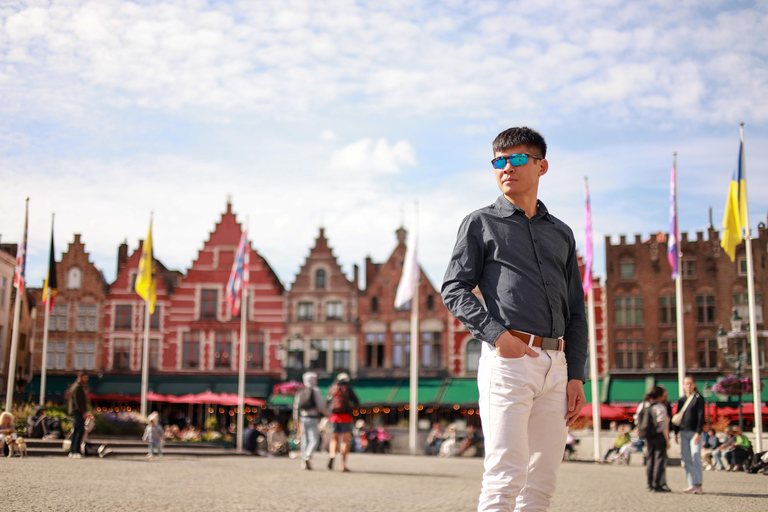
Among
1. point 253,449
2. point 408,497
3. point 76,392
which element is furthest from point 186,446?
point 408,497

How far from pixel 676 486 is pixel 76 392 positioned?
965 centimetres

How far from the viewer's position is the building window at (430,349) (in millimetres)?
44562

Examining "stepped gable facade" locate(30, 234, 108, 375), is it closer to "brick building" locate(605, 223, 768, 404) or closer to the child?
"brick building" locate(605, 223, 768, 404)

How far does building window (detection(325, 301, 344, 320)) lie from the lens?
152 feet

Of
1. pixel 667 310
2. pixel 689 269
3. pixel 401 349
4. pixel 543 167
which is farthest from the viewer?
pixel 401 349

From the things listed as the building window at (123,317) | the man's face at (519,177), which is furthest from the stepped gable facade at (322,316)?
the man's face at (519,177)

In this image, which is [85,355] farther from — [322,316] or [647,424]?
[647,424]

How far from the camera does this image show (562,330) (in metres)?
4.05

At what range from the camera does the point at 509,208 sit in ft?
13.6

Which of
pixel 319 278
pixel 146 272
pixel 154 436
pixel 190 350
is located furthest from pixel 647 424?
pixel 190 350

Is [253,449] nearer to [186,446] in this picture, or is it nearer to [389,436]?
[186,446]

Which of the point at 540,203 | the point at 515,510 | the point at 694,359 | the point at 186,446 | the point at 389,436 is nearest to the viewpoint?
the point at 515,510

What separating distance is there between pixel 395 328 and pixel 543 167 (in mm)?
41582

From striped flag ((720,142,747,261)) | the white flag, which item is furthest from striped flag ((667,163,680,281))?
the white flag
